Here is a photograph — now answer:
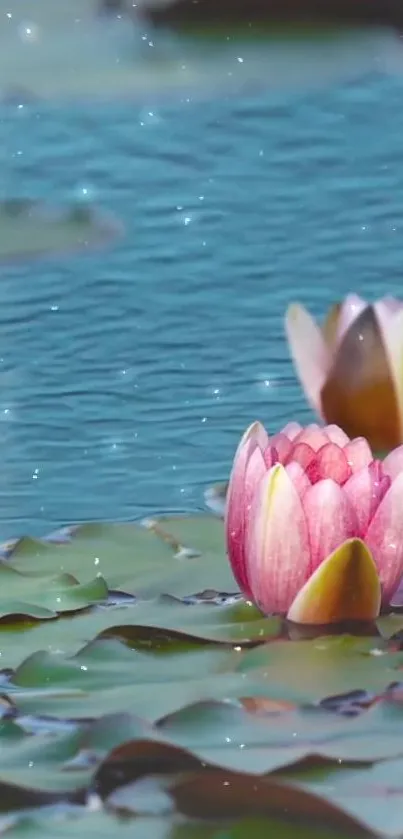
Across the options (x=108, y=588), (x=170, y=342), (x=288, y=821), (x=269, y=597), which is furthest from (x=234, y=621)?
(x=170, y=342)

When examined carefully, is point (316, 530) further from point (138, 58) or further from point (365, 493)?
point (138, 58)

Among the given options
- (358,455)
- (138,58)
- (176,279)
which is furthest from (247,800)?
(138,58)

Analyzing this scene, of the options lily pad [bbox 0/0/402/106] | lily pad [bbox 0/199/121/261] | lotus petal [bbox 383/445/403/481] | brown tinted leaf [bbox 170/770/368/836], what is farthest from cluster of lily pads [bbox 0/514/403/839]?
lily pad [bbox 0/0/402/106]

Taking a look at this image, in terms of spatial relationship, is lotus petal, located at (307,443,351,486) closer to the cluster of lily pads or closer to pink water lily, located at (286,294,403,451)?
the cluster of lily pads

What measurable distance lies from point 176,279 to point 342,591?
1.05 metres

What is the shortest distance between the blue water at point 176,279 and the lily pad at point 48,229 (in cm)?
3

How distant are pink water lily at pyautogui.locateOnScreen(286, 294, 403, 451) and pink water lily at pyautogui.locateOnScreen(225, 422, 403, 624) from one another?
259 mm

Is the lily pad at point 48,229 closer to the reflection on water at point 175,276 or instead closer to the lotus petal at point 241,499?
the reflection on water at point 175,276

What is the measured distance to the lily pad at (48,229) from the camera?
7.86 ft

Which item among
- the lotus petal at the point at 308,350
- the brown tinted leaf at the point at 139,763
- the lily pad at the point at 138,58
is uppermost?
the brown tinted leaf at the point at 139,763

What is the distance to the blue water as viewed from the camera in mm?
1745

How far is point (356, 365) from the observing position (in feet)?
5.16

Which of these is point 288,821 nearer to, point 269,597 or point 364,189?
point 269,597

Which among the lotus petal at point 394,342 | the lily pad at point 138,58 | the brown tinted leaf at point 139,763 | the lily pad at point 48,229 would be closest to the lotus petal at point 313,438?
the lotus petal at point 394,342
